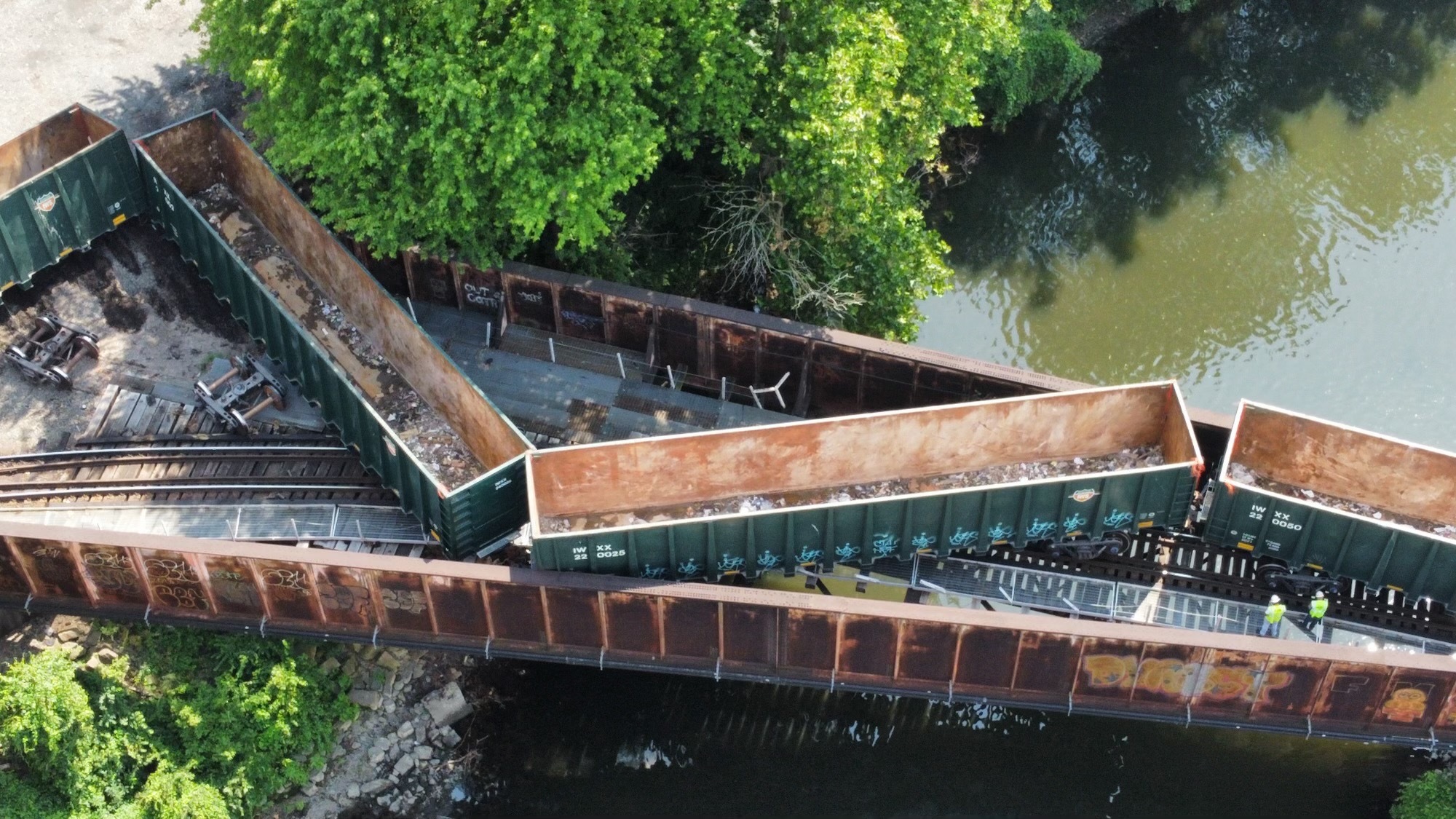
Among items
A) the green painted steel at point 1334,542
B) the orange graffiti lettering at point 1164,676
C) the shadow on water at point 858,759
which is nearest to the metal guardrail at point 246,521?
the shadow on water at point 858,759

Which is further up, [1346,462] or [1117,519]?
[1346,462]

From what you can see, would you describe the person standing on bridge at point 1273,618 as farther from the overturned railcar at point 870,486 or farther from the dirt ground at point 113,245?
the dirt ground at point 113,245

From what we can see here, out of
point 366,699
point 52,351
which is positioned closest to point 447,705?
point 366,699

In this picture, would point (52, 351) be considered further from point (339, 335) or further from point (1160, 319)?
point (1160, 319)

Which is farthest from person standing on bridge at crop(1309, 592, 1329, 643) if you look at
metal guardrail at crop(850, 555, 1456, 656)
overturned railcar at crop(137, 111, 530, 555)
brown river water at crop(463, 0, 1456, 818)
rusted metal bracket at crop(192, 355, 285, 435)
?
rusted metal bracket at crop(192, 355, 285, 435)

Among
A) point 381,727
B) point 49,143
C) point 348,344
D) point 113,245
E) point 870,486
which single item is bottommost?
point 381,727

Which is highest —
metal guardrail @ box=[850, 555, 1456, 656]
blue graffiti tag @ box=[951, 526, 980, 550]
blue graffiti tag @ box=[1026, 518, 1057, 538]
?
blue graffiti tag @ box=[1026, 518, 1057, 538]

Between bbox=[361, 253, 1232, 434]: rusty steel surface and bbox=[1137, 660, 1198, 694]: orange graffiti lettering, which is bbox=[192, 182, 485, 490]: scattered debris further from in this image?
bbox=[1137, 660, 1198, 694]: orange graffiti lettering
